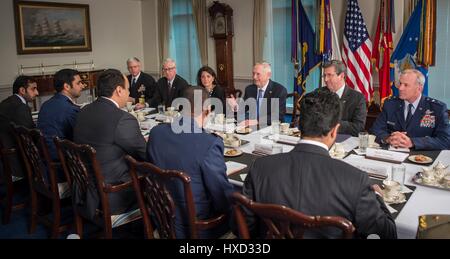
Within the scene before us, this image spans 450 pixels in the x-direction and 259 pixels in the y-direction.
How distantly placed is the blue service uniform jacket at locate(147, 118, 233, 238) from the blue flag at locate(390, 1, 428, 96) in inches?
143

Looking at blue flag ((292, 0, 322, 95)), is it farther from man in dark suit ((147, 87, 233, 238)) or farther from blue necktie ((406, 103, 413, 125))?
man in dark suit ((147, 87, 233, 238))

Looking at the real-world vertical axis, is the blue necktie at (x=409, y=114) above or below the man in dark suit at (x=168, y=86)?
below

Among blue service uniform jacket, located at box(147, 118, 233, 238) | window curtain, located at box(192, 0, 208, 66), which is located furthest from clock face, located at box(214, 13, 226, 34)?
blue service uniform jacket, located at box(147, 118, 233, 238)

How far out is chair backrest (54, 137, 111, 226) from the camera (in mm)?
2322

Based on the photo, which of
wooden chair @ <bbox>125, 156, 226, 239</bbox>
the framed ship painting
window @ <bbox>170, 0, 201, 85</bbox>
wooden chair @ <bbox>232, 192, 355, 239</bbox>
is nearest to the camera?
wooden chair @ <bbox>232, 192, 355, 239</bbox>

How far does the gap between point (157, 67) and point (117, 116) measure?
5715 mm

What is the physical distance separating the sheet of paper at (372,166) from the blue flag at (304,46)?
335cm

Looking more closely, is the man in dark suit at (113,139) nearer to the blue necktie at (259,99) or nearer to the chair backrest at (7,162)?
the chair backrest at (7,162)

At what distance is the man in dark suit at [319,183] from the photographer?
1.33 m

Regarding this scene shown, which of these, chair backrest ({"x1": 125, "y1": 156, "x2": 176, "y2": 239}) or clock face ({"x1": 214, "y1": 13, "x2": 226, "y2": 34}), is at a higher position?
clock face ({"x1": 214, "y1": 13, "x2": 226, "y2": 34})

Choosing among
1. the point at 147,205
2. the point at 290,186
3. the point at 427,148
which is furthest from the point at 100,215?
the point at 427,148

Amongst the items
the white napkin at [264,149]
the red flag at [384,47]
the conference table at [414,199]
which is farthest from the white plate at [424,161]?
the red flag at [384,47]

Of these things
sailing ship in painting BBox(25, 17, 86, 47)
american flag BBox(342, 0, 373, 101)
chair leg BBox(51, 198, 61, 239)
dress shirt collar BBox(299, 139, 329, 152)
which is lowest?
chair leg BBox(51, 198, 61, 239)

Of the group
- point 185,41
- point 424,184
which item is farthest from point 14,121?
point 185,41
